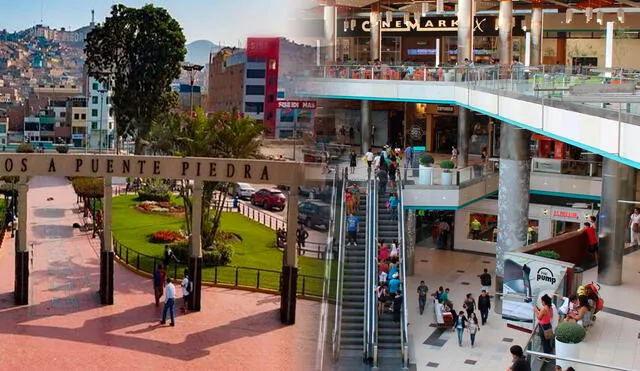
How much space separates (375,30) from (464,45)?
18.7ft

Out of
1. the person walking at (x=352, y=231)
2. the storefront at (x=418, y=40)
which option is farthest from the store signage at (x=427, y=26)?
the person walking at (x=352, y=231)

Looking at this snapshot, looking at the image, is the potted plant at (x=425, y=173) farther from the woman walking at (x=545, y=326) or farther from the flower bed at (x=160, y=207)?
the woman walking at (x=545, y=326)

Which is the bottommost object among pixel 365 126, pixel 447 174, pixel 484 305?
pixel 484 305

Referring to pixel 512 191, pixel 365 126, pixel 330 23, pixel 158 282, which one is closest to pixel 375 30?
pixel 330 23

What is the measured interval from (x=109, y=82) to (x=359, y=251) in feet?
46.9

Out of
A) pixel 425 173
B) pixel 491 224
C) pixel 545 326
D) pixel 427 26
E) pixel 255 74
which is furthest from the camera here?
pixel 427 26

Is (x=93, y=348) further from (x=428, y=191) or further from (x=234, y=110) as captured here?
(x=428, y=191)

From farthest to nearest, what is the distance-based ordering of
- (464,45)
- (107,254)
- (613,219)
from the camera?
(464,45)
(613,219)
(107,254)

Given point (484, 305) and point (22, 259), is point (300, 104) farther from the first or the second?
point (484, 305)

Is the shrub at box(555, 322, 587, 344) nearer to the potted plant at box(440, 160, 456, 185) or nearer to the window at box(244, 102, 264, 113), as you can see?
the potted plant at box(440, 160, 456, 185)

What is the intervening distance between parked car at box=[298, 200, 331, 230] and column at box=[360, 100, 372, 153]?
8.24 meters

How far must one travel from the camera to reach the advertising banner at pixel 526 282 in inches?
373

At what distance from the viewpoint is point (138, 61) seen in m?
22.2

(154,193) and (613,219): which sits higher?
(613,219)
